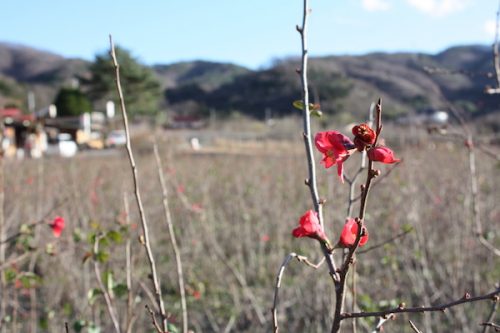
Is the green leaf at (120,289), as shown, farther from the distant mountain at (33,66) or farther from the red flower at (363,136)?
the distant mountain at (33,66)

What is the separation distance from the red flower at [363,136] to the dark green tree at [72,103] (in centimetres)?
2318

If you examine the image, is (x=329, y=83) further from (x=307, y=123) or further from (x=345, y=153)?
(x=345, y=153)

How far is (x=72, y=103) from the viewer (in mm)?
26250

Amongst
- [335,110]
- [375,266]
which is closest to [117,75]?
[375,266]

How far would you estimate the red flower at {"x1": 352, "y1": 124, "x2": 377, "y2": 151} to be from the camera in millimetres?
690

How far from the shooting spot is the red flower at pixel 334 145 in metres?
0.74

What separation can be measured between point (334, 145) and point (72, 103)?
88.4 ft

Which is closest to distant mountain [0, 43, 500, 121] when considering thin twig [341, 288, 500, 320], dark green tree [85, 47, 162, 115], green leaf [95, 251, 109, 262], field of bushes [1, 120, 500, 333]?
→ thin twig [341, 288, 500, 320]

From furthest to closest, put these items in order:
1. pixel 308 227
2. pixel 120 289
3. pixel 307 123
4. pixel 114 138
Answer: pixel 114 138
pixel 120 289
pixel 307 123
pixel 308 227

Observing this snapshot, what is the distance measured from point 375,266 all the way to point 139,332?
1.95 meters

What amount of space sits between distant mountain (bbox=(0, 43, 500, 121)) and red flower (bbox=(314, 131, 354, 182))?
74 millimetres

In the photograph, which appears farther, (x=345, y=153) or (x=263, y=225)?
(x=263, y=225)

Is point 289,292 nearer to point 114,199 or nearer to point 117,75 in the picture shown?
point 114,199

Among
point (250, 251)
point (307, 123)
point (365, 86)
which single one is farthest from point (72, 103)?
point (307, 123)
